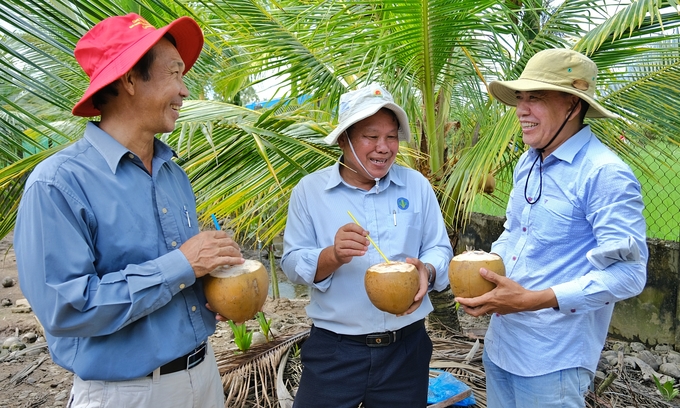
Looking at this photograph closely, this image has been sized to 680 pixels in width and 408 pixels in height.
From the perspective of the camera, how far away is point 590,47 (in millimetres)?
3012

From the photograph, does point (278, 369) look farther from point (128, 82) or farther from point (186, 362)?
point (128, 82)

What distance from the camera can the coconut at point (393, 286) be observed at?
1.74 meters

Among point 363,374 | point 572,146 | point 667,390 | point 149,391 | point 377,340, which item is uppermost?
point 572,146

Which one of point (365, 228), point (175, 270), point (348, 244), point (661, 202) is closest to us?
point (175, 270)

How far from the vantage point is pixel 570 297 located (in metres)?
1.61

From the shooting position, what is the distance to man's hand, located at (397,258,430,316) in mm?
1840

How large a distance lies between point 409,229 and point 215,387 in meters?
0.88

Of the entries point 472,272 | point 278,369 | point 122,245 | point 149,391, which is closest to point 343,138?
point 472,272

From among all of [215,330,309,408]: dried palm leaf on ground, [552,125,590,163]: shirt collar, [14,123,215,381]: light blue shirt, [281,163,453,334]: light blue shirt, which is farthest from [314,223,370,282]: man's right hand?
[215,330,309,408]: dried palm leaf on ground

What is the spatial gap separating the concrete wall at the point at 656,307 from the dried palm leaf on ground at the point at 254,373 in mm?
1513

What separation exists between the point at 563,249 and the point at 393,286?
0.56 metres

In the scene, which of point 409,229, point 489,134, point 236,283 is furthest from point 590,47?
point 236,283

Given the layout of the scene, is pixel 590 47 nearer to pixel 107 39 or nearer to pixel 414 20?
pixel 414 20

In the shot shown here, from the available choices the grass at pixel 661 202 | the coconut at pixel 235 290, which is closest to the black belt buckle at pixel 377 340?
the coconut at pixel 235 290
